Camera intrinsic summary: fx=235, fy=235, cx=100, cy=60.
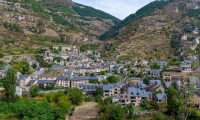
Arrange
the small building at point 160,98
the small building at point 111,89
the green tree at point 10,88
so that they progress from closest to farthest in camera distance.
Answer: the green tree at point 10,88
the small building at point 160,98
the small building at point 111,89

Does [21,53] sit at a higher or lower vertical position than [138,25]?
lower

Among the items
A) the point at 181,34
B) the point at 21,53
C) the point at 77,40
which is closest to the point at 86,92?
the point at 21,53

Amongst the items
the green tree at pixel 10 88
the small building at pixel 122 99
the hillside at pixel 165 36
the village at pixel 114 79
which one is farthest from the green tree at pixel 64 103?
the hillside at pixel 165 36

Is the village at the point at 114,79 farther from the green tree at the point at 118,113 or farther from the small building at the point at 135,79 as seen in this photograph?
the green tree at the point at 118,113

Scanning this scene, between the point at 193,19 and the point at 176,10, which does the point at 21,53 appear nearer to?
the point at 193,19

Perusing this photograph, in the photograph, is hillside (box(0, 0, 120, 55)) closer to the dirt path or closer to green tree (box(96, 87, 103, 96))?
green tree (box(96, 87, 103, 96))

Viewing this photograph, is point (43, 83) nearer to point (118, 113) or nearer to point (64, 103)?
point (64, 103)
